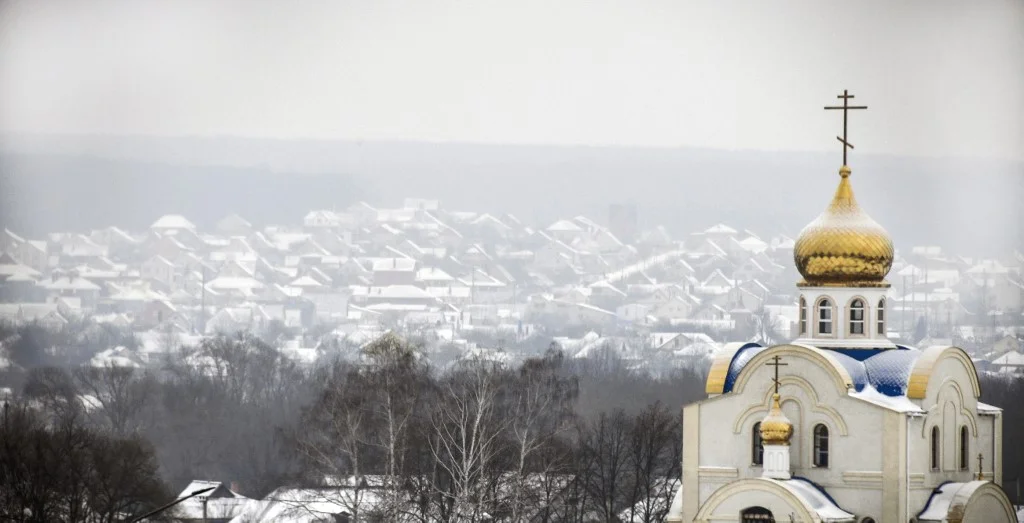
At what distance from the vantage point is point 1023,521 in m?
30.9

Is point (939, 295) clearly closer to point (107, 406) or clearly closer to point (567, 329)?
point (567, 329)

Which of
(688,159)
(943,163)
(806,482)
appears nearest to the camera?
(806,482)

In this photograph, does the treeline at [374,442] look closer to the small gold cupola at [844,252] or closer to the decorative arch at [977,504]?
the small gold cupola at [844,252]

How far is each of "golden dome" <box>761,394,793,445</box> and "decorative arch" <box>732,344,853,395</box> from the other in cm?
70

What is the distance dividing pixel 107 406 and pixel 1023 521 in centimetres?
2578

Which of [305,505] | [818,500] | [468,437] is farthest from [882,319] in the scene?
[305,505]

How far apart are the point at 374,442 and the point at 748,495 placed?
459 inches

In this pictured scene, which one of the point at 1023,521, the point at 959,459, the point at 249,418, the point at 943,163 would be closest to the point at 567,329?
the point at 943,163

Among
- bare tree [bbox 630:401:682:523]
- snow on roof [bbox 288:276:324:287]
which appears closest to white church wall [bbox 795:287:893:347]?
bare tree [bbox 630:401:682:523]

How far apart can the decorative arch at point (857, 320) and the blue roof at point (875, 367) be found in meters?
0.26

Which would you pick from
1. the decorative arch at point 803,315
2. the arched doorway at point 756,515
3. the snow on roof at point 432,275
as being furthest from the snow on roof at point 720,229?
the arched doorway at point 756,515

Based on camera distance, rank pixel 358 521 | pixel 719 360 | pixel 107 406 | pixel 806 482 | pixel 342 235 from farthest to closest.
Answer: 1. pixel 342 235
2. pixel 107 406
3. pixel 358 521
4. pixel 719 360
5. pixel 806 482

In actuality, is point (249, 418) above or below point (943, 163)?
below

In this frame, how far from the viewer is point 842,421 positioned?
24125mm
